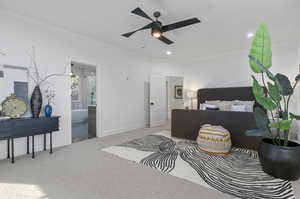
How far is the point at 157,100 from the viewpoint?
6.07 meters

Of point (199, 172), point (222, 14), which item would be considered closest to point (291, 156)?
point (199, 172)

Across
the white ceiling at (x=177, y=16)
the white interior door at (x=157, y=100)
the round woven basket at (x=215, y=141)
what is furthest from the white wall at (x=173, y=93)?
the round woven basket at (x=215, y=141)

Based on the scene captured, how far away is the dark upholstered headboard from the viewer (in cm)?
497

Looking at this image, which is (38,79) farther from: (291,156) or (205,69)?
(205,69)

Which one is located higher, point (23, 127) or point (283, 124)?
point (283, 124)

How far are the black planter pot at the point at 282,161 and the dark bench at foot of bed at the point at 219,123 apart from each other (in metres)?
1.04

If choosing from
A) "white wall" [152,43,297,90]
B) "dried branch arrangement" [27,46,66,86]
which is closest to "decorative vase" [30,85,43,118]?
"dried branch arrangement" [27,46,66,86]

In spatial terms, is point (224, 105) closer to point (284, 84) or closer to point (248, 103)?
point (248, 103)

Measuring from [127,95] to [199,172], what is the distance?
356 centimetres

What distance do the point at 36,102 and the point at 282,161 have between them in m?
4.25

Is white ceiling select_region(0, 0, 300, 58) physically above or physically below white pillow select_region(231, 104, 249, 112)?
above

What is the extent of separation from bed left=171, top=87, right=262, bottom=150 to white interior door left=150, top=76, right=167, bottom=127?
1658mm

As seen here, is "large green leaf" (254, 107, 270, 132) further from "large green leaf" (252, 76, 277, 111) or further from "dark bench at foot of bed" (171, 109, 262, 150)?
"dark bench at foot of bed" (171, 109, 262, 150)

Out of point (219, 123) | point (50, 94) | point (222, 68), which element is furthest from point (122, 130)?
Result: point (222, 68)
